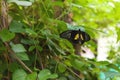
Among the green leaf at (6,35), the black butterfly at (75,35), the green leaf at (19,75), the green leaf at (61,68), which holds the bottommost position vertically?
the green leaf at (61,68)

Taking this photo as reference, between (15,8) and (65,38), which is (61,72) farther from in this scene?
(15,8)

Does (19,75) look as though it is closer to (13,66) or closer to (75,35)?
(13,66)

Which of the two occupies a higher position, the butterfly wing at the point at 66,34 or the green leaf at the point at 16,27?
the green leaf at the point at 16,27

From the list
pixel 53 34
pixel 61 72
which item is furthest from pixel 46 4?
pixel 61 72

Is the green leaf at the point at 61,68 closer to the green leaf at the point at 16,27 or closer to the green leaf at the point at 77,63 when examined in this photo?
the green leaf at the point at 77,63

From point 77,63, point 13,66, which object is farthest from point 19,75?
point 77,63

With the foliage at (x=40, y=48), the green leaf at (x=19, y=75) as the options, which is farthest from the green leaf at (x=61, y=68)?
the green leaf at (x=19, y=75)
